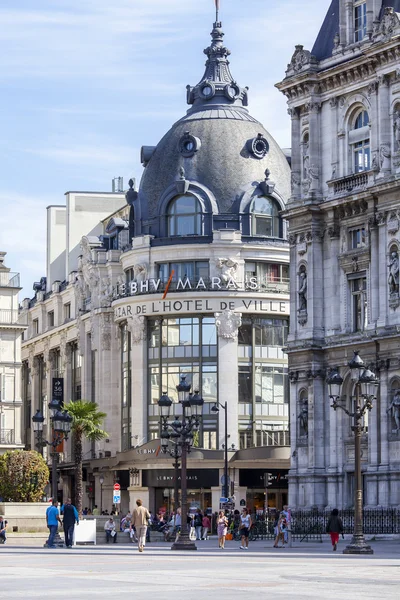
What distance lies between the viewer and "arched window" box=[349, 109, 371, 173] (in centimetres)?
6794

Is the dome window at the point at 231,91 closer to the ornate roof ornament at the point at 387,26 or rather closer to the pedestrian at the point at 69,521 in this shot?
the ornate roof ornament at the point at 387,26

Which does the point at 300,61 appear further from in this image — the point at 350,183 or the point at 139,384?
the point at 139,384

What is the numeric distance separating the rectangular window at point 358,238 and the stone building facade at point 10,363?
34.6m

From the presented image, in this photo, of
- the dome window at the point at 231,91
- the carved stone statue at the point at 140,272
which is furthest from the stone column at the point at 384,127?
the dome window at the point at 231,91

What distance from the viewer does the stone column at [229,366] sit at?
323 ft

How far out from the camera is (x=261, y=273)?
100500mm

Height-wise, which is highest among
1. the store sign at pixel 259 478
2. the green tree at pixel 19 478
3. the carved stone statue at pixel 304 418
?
the carved stone statue at pixel 304 418

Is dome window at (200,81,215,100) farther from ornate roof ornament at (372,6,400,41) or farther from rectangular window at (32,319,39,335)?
ornate roof ornament at (372,6,400,41)

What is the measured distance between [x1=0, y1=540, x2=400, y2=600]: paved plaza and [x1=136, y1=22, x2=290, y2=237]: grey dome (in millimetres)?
56848

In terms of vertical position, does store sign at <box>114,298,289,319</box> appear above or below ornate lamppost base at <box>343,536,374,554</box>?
above

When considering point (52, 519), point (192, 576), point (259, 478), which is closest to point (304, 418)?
point (52, 519)

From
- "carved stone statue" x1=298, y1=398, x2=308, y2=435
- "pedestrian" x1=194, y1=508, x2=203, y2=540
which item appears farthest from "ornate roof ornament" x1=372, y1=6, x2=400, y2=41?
"pedestrian" x1=194, y1=508, x2=203, y2=540

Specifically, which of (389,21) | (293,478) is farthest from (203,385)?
(389,21)

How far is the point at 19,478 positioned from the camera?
211ft
